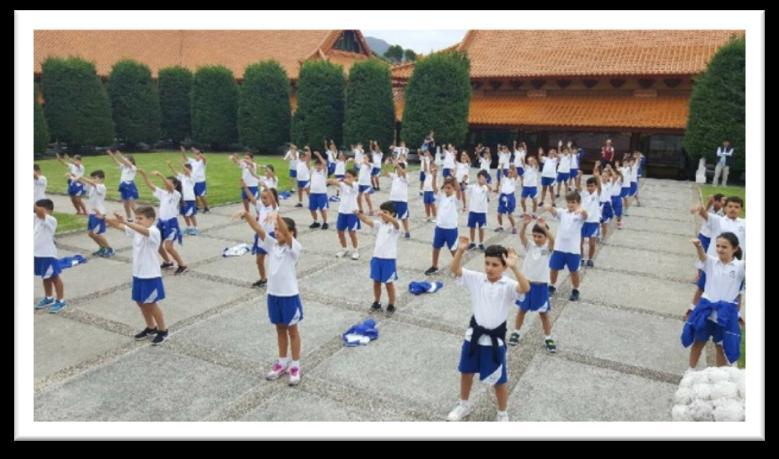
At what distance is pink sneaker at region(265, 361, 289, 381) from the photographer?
5.88m

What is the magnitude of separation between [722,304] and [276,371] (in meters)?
4.90

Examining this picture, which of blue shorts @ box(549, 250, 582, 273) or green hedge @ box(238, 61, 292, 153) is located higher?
green hedge @ box(238, 61, 292, 153)

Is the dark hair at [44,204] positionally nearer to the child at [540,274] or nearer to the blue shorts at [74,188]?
the blue shorts at [74,188]

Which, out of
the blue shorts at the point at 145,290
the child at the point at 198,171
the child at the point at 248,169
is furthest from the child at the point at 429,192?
the blue shorts at the point at 145,290

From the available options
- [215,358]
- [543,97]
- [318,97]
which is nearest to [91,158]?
[318,97]

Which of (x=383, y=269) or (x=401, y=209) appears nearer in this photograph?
(x=383, y=269)

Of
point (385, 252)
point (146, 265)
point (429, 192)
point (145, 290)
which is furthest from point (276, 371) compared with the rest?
point (429, 192)

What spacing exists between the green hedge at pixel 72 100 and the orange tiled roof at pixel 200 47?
4.90 m

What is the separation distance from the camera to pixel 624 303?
28.1 feet

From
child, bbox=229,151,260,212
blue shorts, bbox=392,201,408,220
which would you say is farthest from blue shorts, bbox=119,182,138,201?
blue shorts, bbox=392,201,408,220

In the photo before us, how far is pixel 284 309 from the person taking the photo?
575cm

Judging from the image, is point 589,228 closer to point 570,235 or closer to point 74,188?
point 570,235

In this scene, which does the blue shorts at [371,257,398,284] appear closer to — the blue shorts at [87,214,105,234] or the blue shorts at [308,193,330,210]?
the blue shorts at [308,193,330,210]

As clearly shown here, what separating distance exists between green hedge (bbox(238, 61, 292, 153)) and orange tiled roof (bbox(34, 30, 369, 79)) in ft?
7.43
